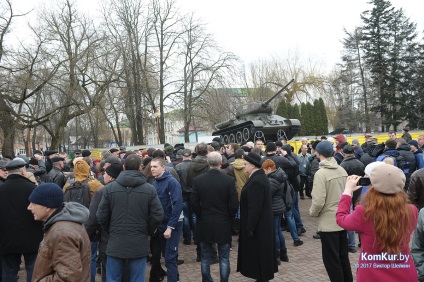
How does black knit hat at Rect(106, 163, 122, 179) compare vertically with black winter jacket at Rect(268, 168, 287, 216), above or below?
above

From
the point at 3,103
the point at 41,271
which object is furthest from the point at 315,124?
the point at 41,271

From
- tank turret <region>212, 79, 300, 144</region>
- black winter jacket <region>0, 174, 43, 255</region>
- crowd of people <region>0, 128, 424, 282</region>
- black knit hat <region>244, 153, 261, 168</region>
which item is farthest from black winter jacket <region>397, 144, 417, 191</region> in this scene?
tank turret <region>212, 79, 300, 144</region>

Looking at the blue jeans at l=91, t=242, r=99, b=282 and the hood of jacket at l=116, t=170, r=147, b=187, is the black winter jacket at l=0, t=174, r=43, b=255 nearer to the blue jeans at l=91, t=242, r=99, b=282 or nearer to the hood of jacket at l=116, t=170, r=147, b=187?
the blue jeans at l=91, t=242, r=99, b=282

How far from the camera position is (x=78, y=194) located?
19.6ft

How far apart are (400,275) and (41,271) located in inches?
102

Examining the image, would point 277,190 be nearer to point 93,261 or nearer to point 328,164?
point 328,164

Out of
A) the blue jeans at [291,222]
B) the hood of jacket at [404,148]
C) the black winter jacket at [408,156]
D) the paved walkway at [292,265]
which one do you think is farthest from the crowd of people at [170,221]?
the hood of jacket at [404,148]

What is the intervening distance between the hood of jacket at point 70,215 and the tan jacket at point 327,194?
307 centimetres

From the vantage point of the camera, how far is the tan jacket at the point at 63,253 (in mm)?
3031

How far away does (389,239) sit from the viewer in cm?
296

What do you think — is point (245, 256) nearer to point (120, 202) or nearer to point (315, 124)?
point (120, 202)

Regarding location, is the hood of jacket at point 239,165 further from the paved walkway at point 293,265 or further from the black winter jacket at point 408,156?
the black winter jacket at point 408,156

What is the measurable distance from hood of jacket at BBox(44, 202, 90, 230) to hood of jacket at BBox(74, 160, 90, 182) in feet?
8.75

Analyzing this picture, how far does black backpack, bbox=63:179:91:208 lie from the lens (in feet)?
19.6
